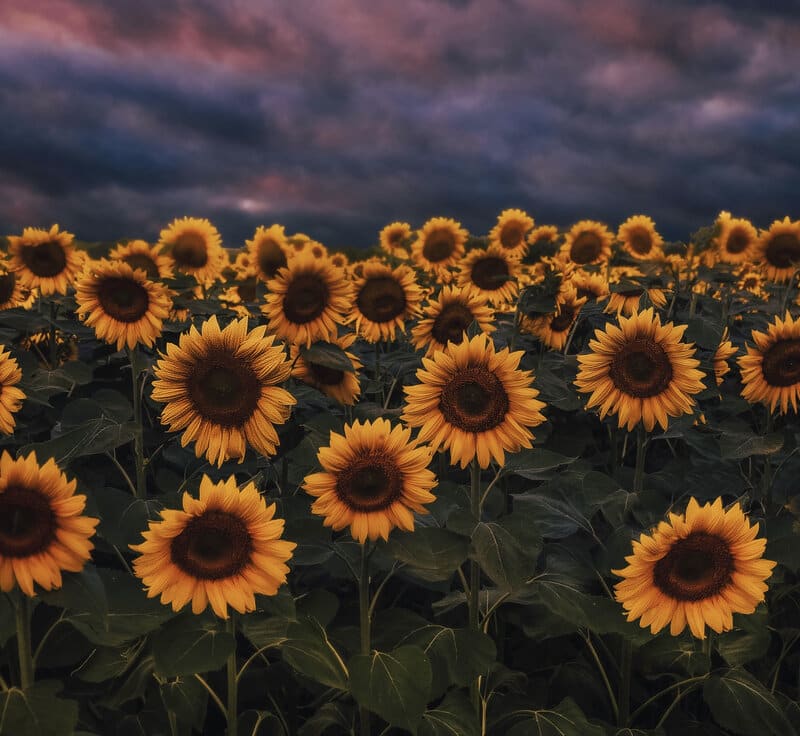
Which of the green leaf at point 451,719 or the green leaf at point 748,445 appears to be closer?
the green leaf at point 451,719

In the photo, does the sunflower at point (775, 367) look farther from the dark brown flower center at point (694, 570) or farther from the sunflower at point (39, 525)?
the sunflower at point (39, 525)

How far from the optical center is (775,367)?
12.7 ft

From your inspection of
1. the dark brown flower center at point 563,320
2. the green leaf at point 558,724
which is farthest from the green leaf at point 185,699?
the dark brown flower center at point 563,320

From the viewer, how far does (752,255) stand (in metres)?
7.71

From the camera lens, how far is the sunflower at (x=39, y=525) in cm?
210

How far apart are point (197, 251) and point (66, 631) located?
4.86 meters

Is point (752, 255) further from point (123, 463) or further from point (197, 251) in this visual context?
point (123, 463)

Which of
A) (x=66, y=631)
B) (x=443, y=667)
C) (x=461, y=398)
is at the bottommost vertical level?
(x=66, y=631)

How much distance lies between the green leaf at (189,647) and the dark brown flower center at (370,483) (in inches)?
22.3

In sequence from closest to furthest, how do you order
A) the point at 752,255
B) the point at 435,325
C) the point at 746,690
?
the point at 746,690
the point at 435,325
the point at 752,255

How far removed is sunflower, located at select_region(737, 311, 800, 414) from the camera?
3.85 meters

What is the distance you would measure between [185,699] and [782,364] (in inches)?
120

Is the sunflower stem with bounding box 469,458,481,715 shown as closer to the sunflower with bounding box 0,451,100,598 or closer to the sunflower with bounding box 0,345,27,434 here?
the sunflower with bounding box 0,451,100,598

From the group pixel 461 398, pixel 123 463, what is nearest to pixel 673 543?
pixel 461 398
